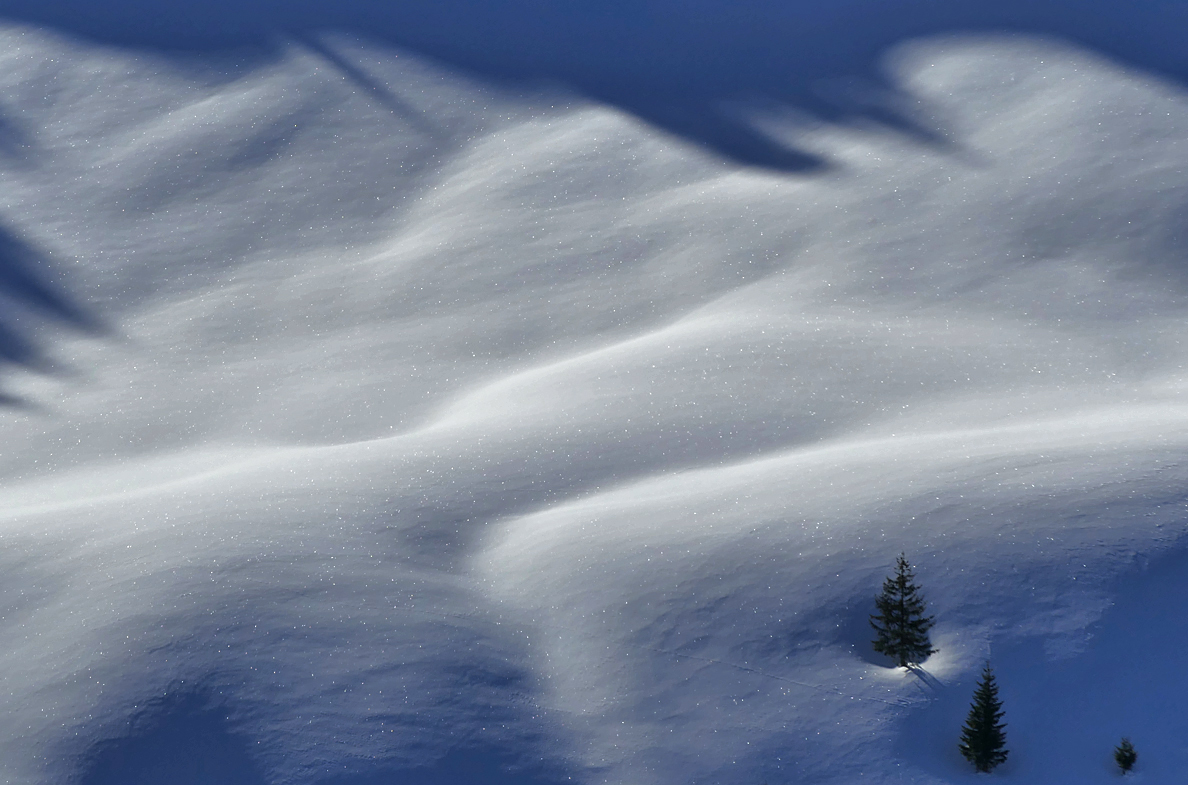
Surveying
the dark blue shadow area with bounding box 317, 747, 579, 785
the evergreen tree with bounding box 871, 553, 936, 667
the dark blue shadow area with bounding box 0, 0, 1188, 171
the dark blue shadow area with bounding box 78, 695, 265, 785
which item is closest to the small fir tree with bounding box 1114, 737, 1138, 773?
the evergreen tree with bounding box 871, 553, 936, 667

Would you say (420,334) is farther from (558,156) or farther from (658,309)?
(558,156)

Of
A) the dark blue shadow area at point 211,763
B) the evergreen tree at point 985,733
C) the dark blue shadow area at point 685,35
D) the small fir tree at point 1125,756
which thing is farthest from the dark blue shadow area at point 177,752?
the dark blue shadow area at point 685,35

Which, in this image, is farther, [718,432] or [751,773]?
[718,432]

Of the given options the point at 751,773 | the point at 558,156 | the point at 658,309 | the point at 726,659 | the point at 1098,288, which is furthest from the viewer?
the point at 558,156

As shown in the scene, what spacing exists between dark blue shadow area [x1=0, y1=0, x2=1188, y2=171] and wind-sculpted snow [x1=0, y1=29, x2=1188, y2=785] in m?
1.25

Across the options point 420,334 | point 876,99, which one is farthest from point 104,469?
point 876,99

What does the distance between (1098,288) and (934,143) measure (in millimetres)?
8536

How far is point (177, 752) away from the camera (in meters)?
14.9

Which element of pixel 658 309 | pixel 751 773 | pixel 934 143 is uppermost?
pixel 934 143

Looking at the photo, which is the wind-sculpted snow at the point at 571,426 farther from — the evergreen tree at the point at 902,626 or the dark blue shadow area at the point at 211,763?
the evergreen tree at the point at 902,626

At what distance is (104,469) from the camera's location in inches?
950

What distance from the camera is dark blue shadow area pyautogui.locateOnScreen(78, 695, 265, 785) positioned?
1461cm

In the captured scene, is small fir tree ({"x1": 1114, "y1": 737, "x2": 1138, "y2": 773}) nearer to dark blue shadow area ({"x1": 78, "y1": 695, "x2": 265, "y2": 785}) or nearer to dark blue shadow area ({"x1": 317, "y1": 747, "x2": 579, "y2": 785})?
dark blue shadow area ({"x1": 317, "y1": 747, "x2": 579, "y2": 785})

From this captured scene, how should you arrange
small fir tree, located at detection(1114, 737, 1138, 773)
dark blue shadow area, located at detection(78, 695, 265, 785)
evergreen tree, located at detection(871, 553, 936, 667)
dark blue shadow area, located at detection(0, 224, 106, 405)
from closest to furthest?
small fir tree, located at detection(1114, 737, 1138, 773) → dark blue shadow area, located at detection(78, 695, 265, 785) → evergreen tree, located at detection(871, 553, 936, 667) → dark blue shadow area, located at detection(0, 224, 106, 405)
